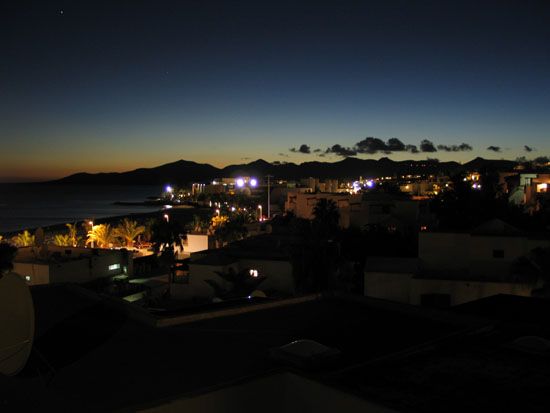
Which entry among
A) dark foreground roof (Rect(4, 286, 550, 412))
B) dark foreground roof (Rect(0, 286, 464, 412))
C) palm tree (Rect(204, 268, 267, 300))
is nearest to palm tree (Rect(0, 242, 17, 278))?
palm tree (Rect(204, 268, 267, 300))

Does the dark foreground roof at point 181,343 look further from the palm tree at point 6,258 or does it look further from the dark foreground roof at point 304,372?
the palm tree at point 6,258

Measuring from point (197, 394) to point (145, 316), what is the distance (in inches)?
163

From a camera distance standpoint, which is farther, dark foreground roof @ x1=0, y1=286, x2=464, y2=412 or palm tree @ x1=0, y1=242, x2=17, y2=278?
palm tree @ x1=0, y1=242, x2=17, y2=278

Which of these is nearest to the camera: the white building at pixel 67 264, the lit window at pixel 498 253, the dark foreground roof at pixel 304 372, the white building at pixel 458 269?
the dark foreground roof at pixel 304 372

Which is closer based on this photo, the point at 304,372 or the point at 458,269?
the point at 304,372

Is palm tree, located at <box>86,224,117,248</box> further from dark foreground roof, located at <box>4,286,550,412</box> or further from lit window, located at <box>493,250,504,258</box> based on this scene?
dark foreground roof, located at <box>4,286,550,412</box>

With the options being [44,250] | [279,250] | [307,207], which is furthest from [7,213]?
[279,250]

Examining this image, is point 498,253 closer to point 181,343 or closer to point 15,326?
point 181,343

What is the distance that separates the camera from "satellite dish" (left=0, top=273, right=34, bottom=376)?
4.46 meters

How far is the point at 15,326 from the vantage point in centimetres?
460

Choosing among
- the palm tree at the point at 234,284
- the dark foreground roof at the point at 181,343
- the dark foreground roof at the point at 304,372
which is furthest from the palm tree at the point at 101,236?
the dark foreground roof at the point at 304,372

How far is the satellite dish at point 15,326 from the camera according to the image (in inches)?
175

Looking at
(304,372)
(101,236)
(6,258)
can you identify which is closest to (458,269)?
(304,372)

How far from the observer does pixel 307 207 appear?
5375 cm
